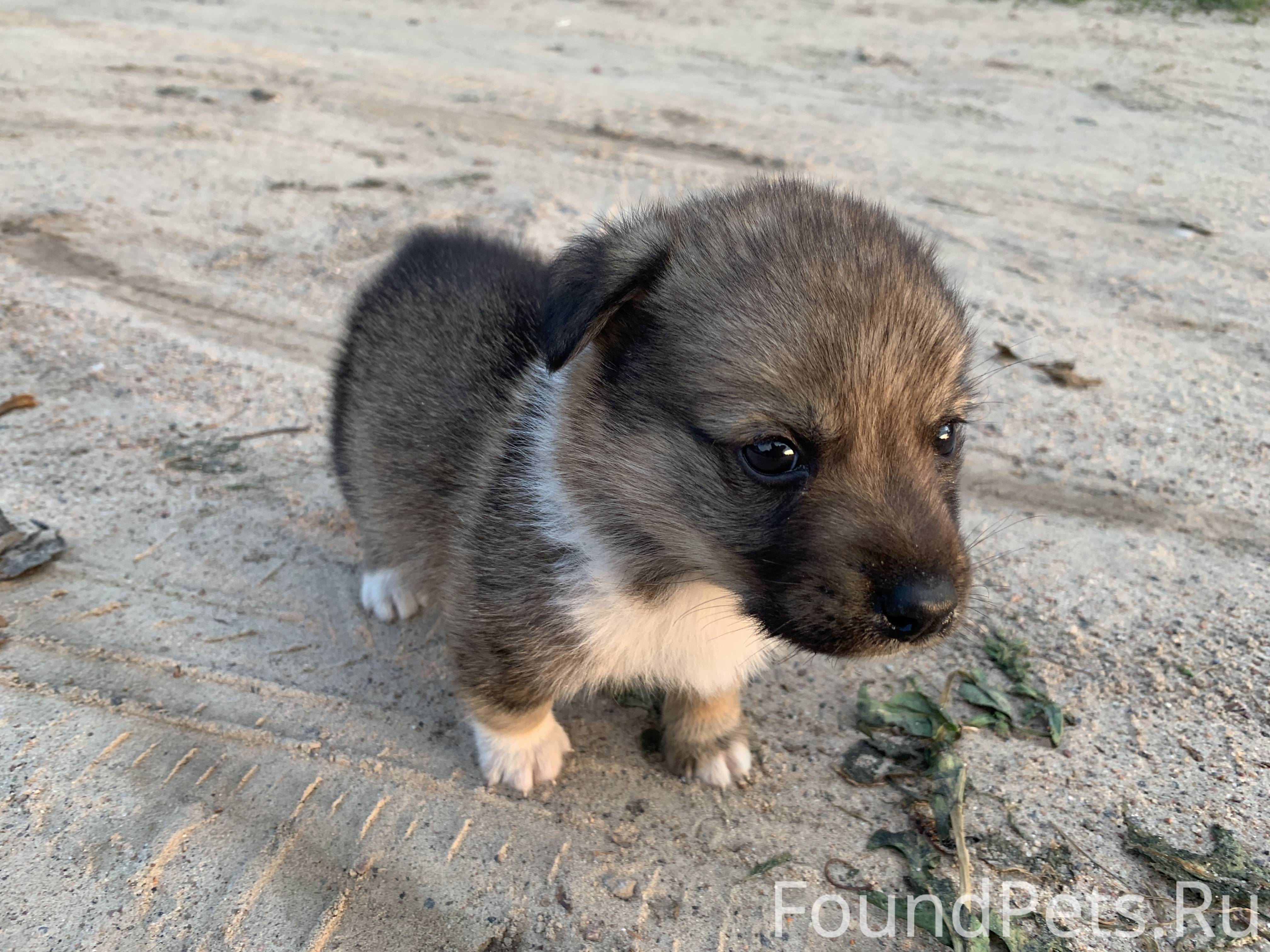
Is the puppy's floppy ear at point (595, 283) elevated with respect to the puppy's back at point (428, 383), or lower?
elevated

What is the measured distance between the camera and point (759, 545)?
2314 mm

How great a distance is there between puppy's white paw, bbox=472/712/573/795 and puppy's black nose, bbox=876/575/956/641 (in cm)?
143

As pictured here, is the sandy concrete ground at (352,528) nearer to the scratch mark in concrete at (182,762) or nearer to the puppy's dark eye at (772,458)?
the scratch mark in concrete at (182,762)

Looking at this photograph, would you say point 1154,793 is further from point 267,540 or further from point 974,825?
point 267,540

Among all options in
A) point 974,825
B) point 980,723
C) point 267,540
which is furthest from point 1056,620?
point 267,540

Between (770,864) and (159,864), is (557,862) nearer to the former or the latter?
(770,864)

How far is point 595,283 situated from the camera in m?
2.48

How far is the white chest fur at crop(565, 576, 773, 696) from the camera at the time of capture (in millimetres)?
2711

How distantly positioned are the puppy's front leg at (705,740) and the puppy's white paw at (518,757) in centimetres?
45

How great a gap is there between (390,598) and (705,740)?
1.51 meters

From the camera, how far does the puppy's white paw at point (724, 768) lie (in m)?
3.10

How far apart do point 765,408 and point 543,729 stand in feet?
4.96
